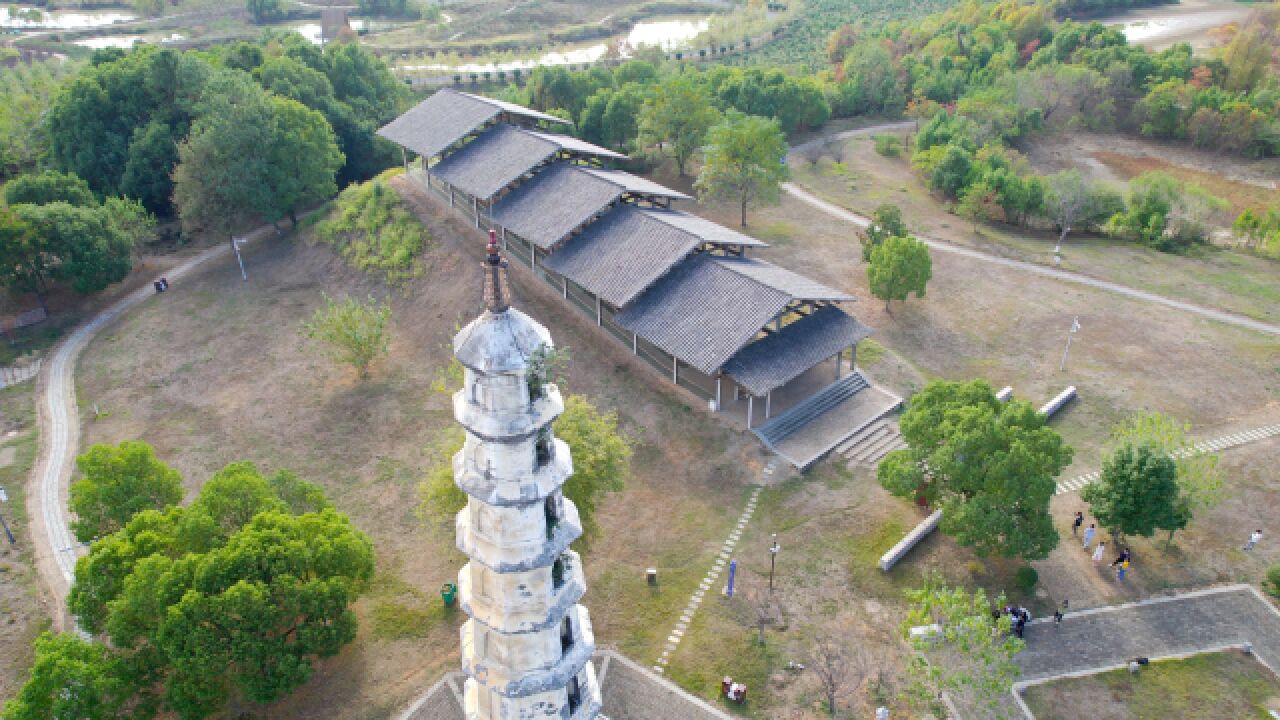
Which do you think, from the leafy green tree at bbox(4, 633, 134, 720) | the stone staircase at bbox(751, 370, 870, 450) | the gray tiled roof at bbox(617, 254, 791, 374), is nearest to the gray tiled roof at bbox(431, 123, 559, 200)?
the gray tiled roof at bbox(617, 254, 791, 374)

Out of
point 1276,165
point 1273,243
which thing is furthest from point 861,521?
point 1276,165

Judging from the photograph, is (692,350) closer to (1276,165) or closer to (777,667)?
(777,667)

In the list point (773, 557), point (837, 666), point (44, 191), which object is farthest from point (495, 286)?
point (44, 191)

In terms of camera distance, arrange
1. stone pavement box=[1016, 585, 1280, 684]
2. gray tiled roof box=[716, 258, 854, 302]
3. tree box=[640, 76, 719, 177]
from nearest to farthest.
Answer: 1. stone pavement box=[1016, 585, 1280, 684]
2. gray tiled roof box=[716, 258, 854, 302]
3. tree box=[640, 76, 719, 177]

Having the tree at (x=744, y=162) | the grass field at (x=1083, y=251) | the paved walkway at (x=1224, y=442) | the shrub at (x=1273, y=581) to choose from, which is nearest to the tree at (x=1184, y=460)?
the shrub at (x=1273, y=581)

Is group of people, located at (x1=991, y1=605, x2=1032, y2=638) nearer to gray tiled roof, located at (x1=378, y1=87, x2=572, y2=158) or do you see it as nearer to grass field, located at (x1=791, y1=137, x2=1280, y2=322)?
grass field, located at (x1=791, y1=137, x2=1280, y2=322)

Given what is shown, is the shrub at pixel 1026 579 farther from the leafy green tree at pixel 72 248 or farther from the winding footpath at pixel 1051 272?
the leafy green tree at pixel 72 248

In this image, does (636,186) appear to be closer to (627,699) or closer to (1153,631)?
(627,699)
